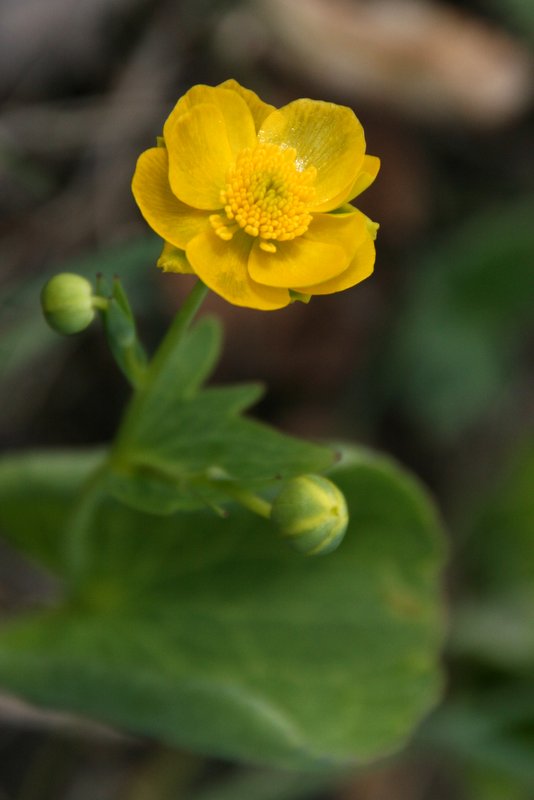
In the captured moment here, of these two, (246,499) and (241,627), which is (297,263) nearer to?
(246,499)

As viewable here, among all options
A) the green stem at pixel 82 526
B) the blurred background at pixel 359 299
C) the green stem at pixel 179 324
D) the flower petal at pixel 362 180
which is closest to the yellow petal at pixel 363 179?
the flower petal at pixel 362 180

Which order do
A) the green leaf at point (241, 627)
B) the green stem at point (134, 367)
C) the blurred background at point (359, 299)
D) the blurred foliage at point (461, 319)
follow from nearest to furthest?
the green stem at point (134, 367), the green leaf at point (241, 627), the blurred background at point (359, 299), the blurred foliage at point (461, 319)

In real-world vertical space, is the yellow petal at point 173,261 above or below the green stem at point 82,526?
above

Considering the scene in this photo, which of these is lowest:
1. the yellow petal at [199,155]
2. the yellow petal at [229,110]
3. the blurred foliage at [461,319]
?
the yellow petal at [199,155]

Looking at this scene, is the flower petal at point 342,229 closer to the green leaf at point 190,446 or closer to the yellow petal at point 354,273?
the yellow petal at point 354,273

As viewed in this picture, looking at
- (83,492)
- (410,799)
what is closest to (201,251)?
(83,492)

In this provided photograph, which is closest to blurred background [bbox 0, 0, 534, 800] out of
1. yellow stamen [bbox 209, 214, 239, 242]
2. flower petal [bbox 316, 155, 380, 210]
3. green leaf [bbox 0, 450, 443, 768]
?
green leaf [bbox 0, 450, 443, 768]

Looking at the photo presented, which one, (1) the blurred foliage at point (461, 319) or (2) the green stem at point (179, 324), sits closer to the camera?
(2) the green stem at point (179, 324)
